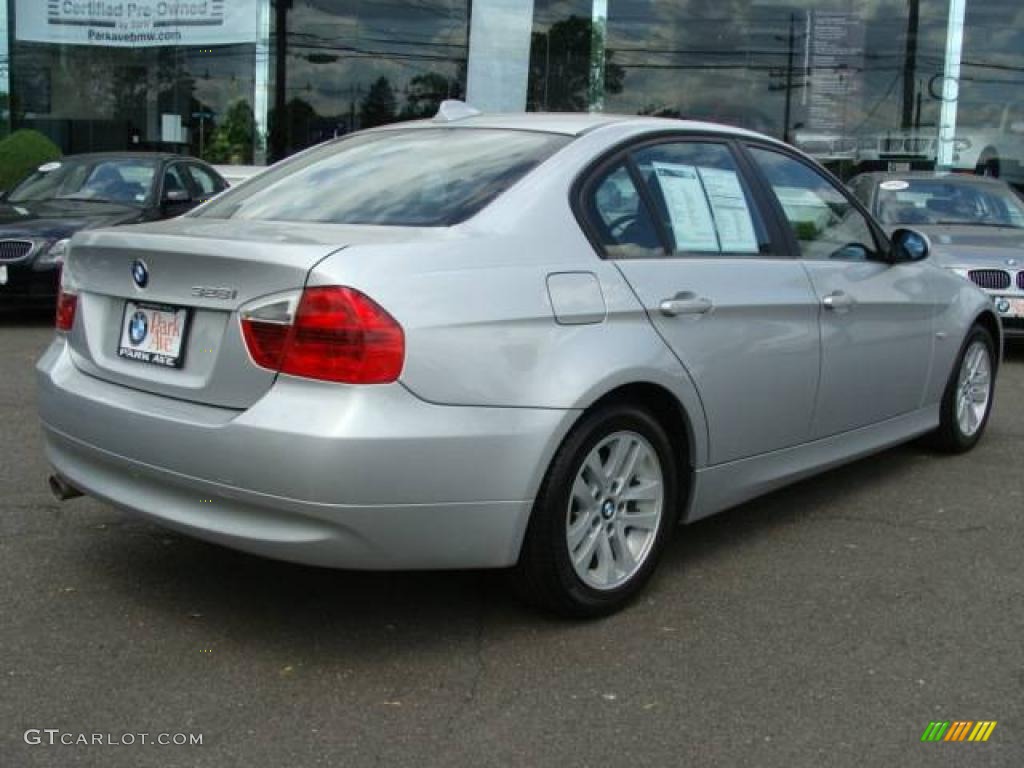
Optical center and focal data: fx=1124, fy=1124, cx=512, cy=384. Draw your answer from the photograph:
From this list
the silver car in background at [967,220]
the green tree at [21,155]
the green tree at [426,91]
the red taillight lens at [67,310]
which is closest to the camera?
the red taillight lens at [67,310]

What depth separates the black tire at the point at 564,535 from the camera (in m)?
3.35

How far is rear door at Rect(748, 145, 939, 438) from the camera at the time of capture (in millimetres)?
4484

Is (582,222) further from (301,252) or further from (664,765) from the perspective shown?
(664,765)

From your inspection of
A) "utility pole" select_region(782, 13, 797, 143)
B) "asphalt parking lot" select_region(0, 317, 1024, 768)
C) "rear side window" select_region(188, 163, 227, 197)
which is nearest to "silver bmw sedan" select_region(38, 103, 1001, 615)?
"asphalt parking lot" select_region(0, 317, 1024, 768)

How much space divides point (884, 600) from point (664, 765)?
142cm

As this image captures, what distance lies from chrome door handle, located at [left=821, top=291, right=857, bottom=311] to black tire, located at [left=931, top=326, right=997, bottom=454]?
1335 mm

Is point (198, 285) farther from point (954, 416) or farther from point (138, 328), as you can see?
point (954, 416)

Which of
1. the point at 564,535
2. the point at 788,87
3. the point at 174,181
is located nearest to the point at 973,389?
the point at 564,535

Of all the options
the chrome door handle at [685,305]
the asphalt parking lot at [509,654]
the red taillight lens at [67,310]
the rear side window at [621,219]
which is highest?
the rear side window at [621,219]

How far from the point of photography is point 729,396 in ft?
12.9

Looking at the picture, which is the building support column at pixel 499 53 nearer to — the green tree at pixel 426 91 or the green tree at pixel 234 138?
the green tree at pixel 426 91

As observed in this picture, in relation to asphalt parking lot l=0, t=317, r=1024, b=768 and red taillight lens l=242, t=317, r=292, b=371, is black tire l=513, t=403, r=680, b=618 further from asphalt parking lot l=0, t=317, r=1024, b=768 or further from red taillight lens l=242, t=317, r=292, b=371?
red taillight lens l=242, t=317, r=292, b=371

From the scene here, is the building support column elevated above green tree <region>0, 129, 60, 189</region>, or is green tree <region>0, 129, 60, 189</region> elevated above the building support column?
the building support column

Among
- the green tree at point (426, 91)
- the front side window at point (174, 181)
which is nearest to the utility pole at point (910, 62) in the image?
the green tree at point (426, 91)
